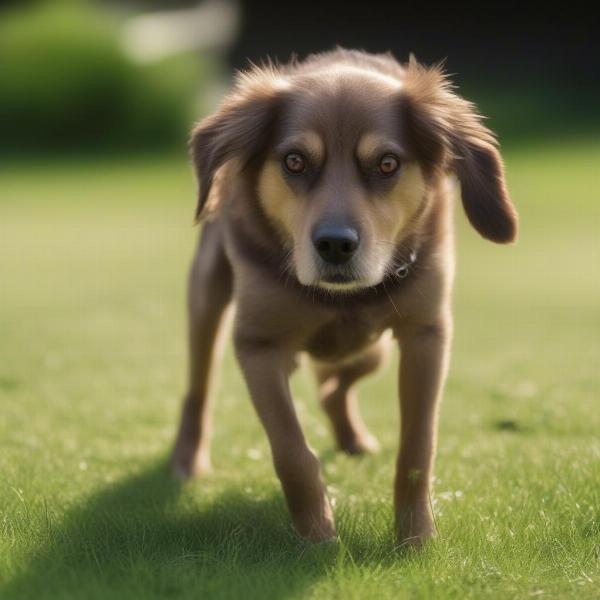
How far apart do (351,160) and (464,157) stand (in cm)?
45

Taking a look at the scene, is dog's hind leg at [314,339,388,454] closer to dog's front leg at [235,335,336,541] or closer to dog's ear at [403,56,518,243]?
dog's front leg at [235,335,336,541]

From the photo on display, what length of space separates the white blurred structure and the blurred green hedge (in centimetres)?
49

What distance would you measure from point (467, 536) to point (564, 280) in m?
7.90

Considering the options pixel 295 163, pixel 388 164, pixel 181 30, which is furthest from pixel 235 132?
pixel 181 30

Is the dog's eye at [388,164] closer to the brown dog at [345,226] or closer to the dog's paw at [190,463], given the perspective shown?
the brown dog at [345,226]

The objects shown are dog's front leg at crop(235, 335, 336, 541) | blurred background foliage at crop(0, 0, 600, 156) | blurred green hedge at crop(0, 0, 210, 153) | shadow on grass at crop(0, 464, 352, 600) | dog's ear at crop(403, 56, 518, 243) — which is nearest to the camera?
shadow on grass at crop(0, 464, 352, 600)

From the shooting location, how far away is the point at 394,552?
3941mm

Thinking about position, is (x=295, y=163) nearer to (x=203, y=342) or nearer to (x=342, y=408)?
(x=203, y=342)

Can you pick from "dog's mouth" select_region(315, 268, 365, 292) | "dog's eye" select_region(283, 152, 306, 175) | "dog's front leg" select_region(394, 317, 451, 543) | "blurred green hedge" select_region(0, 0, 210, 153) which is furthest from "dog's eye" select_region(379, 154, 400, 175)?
"blurred green hedge" select_region(0, 0, 210, 153)

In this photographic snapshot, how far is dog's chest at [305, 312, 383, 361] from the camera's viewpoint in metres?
4.39

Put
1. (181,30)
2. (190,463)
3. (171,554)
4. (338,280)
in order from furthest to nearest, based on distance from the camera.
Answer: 1. (181,30)
2. (190,463)
3. (338,280)
4. (171,554)

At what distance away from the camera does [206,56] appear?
25.9 metres

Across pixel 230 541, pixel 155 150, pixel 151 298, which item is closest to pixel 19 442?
pixel 230 541

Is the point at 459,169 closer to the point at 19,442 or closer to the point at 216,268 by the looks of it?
the point at 216,268
